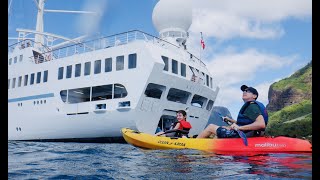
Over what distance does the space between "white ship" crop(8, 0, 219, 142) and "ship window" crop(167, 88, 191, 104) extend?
91mm

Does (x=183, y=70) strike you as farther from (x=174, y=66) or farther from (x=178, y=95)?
(x=178, y=95)

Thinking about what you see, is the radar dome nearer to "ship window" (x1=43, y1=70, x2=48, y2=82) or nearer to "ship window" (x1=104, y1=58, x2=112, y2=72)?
"ship window" (x1=104, y1=58, x2=112, y2=72)

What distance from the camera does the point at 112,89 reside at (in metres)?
16.9

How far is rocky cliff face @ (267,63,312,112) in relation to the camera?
143 ft

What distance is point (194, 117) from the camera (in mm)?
19406

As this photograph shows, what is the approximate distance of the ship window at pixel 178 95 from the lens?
18953mm

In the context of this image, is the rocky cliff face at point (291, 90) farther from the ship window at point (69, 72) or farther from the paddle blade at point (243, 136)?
the paddle blade at point (243, 136)

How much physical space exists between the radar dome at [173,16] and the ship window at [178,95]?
17.3 ft

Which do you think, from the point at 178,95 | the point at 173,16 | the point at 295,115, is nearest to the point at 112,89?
the point at 178,95

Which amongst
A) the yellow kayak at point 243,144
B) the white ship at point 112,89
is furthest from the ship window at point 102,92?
the yellow kayak at point 243,144

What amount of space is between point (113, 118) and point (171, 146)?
833 cm

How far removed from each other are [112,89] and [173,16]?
27.8 ft
